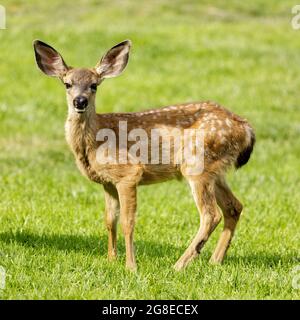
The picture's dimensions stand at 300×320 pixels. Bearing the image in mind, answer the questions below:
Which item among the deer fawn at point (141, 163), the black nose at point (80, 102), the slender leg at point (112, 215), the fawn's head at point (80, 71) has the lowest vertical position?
the slender leg at point (112, 215)

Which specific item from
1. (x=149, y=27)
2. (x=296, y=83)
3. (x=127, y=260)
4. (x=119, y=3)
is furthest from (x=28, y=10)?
(x=127, y=260)

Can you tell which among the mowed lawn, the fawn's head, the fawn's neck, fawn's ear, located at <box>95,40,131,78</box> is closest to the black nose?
the fawn's head

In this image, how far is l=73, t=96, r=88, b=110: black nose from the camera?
24.6 ft

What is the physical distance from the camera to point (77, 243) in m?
8.24

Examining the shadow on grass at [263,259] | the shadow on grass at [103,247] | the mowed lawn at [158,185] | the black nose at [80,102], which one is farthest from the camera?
the shadow on grass at [103,247]

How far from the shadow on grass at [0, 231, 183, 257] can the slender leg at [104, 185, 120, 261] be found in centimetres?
19

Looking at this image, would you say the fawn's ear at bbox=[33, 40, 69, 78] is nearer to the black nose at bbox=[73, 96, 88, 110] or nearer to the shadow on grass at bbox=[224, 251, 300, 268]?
the black nose at bbox=[73, 96, 88, 110]

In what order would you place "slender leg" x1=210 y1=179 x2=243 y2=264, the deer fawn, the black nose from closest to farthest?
the black nose → the deer fawn → "slender leg" x1=210 y1=179 x2=243 y2=264

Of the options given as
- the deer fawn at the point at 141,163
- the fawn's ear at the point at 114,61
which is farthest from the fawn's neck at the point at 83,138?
the fawn's ear at the point at 114,61

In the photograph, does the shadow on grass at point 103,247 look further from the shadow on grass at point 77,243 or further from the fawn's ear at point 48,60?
the fawn's ear at point 48,60

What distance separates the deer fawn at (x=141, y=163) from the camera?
7605mm

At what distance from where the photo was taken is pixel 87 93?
7.65 metres
